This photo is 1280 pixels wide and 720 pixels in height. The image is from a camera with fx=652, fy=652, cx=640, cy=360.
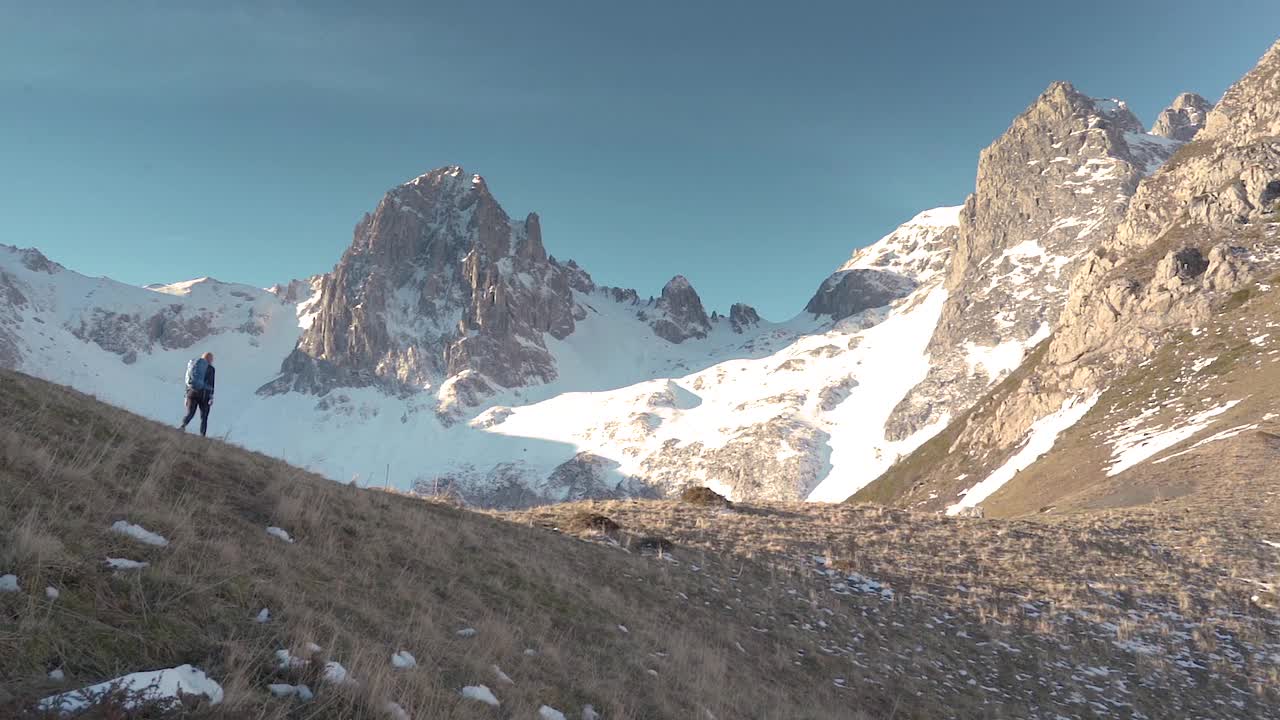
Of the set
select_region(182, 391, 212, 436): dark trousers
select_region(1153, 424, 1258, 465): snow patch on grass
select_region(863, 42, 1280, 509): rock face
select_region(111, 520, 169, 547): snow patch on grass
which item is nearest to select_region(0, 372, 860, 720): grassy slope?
select_region(111, 520, 169, 547): snow patch on grass

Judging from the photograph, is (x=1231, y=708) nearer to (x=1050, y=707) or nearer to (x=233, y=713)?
(x=1050, y=707)

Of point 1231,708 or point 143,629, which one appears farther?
point 1231,708

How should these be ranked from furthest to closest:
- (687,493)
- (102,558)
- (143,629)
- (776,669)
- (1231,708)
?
(687,493) < (1231,708) < (776,669) < (102,558) < (143,629)

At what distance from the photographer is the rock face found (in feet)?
348

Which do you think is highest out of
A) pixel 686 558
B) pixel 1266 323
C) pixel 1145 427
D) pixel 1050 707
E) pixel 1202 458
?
pixel 1266 323

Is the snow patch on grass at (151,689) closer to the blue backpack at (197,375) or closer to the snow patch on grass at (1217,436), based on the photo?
the blue backpack at (197,375)

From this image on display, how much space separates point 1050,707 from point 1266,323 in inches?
3957

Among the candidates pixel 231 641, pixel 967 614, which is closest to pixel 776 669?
pixel 967 614

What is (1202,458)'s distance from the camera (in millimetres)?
43562

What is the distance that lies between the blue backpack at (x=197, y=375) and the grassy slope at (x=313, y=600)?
6046mm

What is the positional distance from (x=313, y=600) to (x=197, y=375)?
54.2ft

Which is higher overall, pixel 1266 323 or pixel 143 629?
pixel 1266 323

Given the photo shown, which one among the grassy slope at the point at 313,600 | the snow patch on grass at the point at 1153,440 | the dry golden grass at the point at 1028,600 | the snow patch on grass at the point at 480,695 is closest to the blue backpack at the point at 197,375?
the grassy slope at the point at 313,600

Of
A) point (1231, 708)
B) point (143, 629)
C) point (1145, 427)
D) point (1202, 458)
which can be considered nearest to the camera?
point (143, 629)
